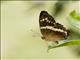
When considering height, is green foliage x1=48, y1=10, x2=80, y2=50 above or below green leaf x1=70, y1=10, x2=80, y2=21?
below

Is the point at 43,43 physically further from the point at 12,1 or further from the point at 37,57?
the point at 12,1

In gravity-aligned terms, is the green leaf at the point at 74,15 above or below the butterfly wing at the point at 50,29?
above

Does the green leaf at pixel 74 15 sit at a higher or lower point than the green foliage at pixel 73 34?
higher

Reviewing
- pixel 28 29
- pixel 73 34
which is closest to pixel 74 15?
pixel 73 34

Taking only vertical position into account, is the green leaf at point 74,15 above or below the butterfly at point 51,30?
above

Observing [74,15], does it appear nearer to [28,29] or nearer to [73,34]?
[73,34]
